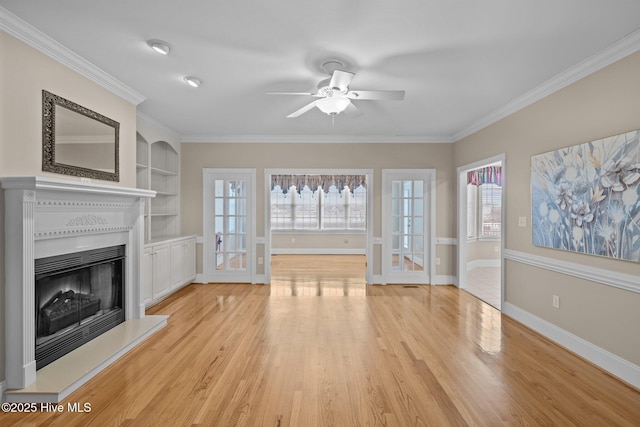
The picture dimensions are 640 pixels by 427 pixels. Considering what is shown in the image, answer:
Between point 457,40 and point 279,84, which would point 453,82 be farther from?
point 279,84

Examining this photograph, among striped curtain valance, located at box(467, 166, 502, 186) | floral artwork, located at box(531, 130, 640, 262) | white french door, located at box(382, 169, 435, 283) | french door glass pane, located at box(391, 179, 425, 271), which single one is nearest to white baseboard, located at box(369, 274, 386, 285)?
white french door, located at box(382, 169, 435, 283)

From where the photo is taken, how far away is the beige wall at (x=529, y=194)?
2.57 meters

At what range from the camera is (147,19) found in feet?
7.42

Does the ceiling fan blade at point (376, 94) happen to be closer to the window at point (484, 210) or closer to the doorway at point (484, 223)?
the doorway at point (484, 223)

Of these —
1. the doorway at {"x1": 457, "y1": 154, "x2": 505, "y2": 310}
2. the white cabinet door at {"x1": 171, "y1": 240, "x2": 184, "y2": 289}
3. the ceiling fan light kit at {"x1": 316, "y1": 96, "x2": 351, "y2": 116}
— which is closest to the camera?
the ceiling fan light kit at {"x1": 316, "y1": 96, "x2": 351, "y2": 116}

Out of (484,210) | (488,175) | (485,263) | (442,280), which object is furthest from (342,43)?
(485,263)

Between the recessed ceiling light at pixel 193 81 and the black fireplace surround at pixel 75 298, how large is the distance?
189 centimetres

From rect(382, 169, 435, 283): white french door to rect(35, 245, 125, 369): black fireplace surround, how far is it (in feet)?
13.5

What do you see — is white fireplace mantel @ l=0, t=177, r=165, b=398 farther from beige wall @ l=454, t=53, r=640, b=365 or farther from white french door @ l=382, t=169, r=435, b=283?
beige wall @ l=454, t=53, r=640, b=365

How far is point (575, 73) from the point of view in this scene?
3.01 meters

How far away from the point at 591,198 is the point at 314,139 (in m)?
3.99

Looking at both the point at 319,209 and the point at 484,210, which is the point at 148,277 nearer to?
the point at 319,209

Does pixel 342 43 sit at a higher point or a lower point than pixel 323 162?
higher

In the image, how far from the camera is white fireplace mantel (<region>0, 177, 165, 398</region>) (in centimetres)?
223
